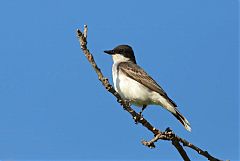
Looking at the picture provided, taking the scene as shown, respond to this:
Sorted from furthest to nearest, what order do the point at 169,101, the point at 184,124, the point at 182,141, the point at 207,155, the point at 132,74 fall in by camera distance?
the point at 132,74 < the point at 169,101 < the point at 184,124 < the point at 182,141 < the point at 207,155

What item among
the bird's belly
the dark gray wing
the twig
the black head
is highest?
the black head

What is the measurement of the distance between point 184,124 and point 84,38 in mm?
4175

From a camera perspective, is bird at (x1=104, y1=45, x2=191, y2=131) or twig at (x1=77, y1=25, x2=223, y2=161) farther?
bird at (x1=104, y1=45, x2=191, y2=131)

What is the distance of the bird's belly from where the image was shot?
9.94 metres

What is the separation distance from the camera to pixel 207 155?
15.2ft

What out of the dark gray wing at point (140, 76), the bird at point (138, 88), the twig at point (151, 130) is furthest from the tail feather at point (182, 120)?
the twig at point (151, 130)

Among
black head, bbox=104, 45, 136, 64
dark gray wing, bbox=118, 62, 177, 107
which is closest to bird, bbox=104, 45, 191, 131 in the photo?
dark gray wing, bbox=118, 62, 177, 107

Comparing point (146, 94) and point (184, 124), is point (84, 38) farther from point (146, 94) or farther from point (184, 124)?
point (146, 94)

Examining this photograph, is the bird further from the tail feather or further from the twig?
the twig

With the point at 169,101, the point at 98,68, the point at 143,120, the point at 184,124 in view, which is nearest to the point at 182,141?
the point at 143,120

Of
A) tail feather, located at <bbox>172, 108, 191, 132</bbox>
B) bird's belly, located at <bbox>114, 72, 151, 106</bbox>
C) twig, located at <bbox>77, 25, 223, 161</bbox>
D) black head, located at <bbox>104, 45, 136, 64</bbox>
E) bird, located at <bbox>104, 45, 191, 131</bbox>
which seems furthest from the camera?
black head, located at <bbox>104, 45, 136, 64</bbox>

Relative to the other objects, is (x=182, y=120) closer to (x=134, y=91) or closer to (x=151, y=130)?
(x=134, y=91)

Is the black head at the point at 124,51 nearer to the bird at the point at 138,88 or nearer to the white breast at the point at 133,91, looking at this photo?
the bird at the point at 138,88

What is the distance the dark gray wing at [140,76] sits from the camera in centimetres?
994
